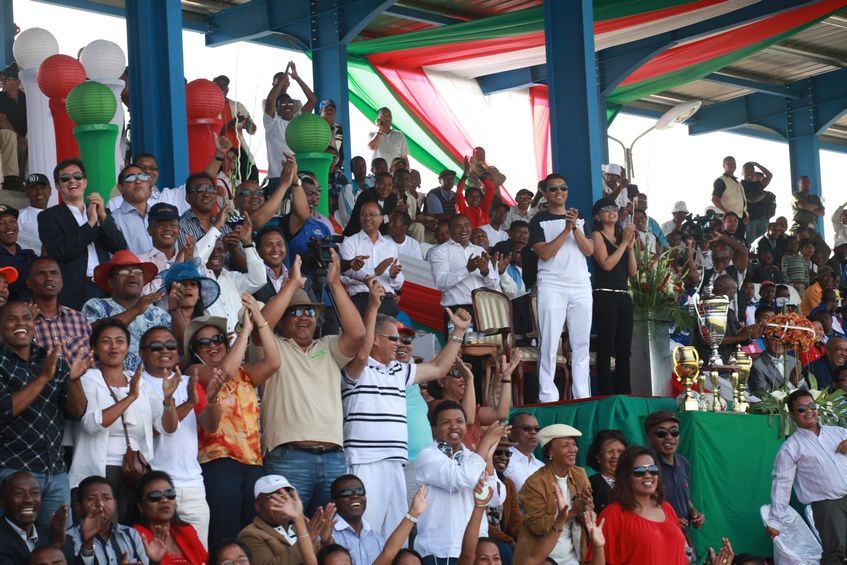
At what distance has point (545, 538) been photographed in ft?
26.3

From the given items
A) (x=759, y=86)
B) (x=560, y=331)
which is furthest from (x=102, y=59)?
(x=759, y=86)

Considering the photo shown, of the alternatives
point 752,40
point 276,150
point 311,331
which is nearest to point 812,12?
point 752,40

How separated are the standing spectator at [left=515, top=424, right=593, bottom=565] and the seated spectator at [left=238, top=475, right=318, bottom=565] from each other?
1.65m

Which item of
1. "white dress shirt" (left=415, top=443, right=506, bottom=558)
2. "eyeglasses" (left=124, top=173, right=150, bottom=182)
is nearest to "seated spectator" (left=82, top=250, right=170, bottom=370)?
"eyeglasses" (left=124, top=173, right=150, bottom=182)

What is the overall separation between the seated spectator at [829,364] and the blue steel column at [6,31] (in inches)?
345

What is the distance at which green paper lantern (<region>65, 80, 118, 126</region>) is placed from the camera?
10.9 m

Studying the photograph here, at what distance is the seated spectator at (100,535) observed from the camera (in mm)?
6465

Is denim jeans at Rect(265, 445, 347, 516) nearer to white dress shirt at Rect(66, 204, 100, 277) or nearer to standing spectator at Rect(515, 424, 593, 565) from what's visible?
standing spectator at Rect(515, 424, 593, 565)

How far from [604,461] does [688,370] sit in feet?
5.24

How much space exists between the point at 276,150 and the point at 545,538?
6.95m

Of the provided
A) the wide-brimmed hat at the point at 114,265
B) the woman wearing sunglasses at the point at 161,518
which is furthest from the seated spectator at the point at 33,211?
the woman wearing sunglasses at the point at 161,518

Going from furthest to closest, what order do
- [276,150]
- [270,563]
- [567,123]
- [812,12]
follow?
[812,12] → [276,150] → [567,123] → [270,563]

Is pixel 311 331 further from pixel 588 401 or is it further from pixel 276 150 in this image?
pixel 276 150

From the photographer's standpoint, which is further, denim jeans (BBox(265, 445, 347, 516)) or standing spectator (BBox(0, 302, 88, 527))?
denim jeans (BBox(265, 445, 347, 516))
